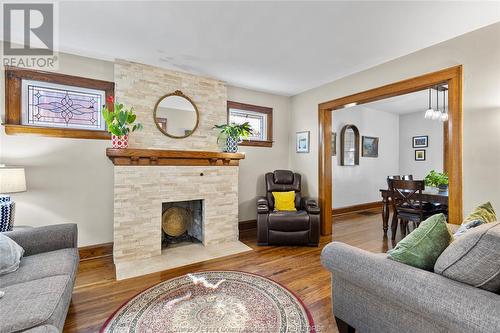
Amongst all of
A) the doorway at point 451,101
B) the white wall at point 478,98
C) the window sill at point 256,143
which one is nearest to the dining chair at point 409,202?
the doorway at point 451,101

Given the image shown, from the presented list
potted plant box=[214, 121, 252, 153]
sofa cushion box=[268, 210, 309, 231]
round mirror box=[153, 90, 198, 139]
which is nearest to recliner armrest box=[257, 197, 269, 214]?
sofa cushion box=[268, 210, 309, 231]

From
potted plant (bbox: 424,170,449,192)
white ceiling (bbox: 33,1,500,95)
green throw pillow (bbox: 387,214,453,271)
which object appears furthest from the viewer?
potted plant (bbox: 424,170,449,192)

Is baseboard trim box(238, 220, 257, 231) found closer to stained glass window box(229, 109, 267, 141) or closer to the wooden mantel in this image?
the wooden mantel

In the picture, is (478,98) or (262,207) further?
(262,207)

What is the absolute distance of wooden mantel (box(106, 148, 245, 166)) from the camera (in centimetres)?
280

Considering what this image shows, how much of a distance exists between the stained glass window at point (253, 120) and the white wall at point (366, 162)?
5.91 ft

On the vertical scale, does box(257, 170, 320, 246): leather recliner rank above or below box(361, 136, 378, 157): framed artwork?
below

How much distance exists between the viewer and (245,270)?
264 centimetres

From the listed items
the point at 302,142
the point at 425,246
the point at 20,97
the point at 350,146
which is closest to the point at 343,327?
the point at 425,246

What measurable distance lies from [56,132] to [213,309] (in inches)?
105

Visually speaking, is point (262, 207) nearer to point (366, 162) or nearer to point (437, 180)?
point (437, 180)

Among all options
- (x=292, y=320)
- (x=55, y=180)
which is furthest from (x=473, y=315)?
(x=55, y=180)

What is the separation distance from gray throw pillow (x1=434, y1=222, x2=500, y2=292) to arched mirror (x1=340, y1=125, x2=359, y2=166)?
4.34m

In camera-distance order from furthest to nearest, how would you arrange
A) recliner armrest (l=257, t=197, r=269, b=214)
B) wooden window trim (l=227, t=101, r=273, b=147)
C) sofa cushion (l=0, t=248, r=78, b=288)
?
wooden window trim (l=227, t=101, r=273, b=147) < recliner armrest (l=257, t=197, r=269, b=214) < sofa cushion (l=0, t=248, r=78, b=288)
